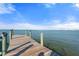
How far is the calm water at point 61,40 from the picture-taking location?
2.94m

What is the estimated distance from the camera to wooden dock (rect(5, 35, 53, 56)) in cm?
294

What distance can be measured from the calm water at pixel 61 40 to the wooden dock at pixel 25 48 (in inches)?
2.0

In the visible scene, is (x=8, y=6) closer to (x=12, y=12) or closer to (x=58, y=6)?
(x=12, y=12)

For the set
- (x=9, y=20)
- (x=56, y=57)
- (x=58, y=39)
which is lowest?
(x=56, y=57)

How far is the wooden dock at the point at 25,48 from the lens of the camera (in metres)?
2.94

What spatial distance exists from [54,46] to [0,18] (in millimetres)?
602

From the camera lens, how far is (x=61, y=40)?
295 centimetres

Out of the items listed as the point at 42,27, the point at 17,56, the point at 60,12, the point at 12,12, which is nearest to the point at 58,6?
the point at 60,12

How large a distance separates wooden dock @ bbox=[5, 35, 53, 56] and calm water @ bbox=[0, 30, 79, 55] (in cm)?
5

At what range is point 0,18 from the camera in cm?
293

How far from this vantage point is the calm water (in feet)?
9.64

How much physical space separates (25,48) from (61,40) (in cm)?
37

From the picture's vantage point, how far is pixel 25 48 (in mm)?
2945

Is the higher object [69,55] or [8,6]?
[8,6]
